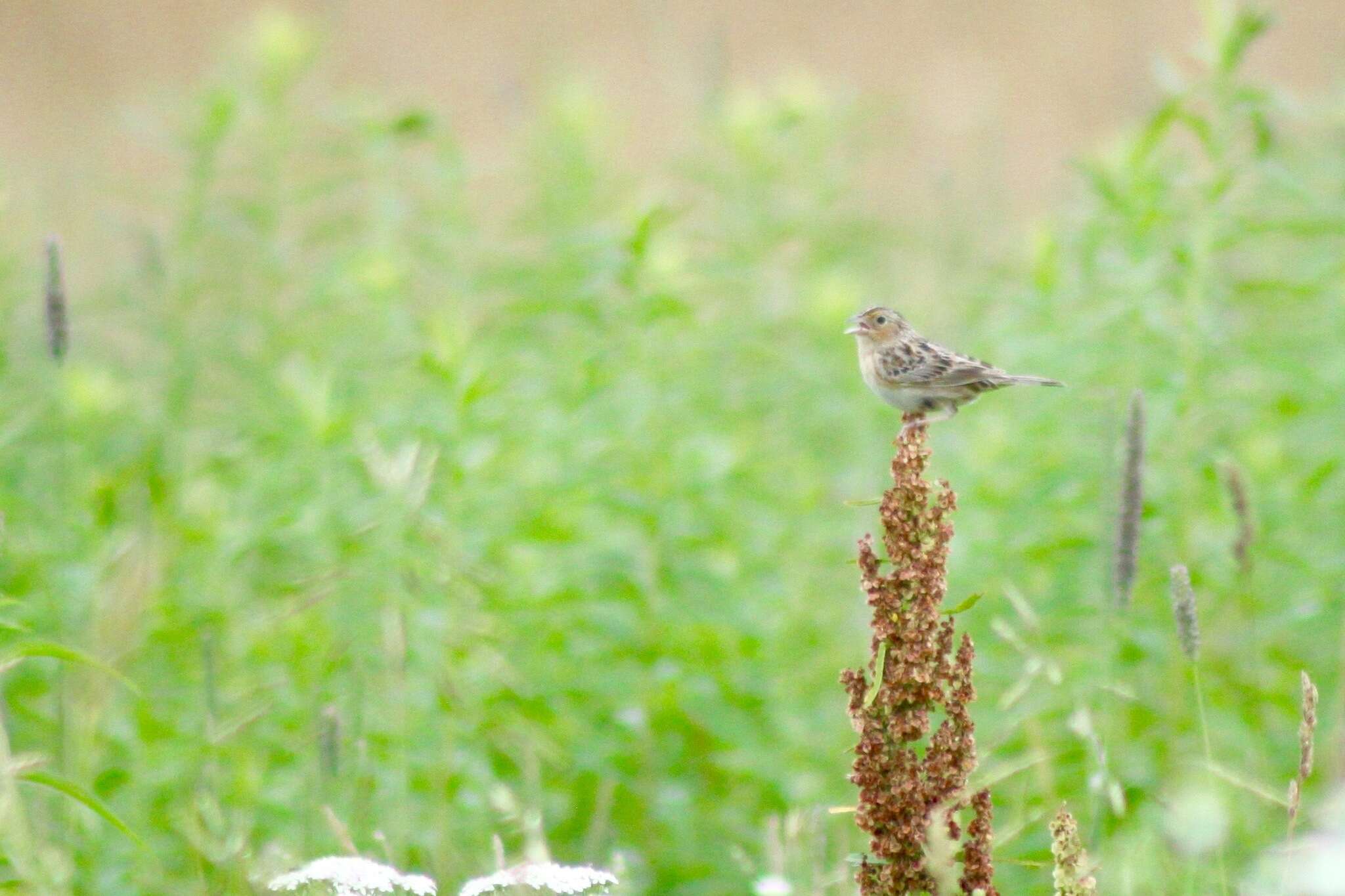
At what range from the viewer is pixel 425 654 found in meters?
3.91

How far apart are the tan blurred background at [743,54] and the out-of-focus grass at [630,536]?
4065 mm

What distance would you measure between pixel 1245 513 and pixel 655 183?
584 centimetres

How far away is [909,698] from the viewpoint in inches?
84.0

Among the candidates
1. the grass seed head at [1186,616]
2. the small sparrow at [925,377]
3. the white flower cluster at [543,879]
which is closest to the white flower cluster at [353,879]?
the white flower cluster at [543,879]

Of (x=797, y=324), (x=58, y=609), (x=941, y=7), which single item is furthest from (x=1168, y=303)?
(x=941, y=7)

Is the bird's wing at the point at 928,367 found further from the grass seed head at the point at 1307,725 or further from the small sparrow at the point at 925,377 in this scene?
the grass seed head at the point at 1307,725

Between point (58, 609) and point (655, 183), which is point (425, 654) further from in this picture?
point (655, 183)

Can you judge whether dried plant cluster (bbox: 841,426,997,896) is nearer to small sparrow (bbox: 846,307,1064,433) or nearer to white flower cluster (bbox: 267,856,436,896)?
white flower cluster (bbox: 267,856,436,896)

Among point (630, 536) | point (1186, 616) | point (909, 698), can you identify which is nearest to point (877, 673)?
point (909, 698)

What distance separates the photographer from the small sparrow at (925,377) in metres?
3.18

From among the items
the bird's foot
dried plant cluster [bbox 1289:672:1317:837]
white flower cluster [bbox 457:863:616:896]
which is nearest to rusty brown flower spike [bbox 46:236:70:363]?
white flower cluster [bbox 457:863:616:896]

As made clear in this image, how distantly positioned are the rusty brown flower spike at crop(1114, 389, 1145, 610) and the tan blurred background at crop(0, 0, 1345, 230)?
658cm

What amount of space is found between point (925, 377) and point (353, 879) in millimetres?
1591

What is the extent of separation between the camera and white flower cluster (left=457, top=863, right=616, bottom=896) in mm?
2080
